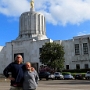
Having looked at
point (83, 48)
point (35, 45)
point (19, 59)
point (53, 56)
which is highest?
point (35, 45)

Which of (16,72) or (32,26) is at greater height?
(32,26)

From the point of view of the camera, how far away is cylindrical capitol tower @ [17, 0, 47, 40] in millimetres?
74625

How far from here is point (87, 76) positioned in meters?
43.4

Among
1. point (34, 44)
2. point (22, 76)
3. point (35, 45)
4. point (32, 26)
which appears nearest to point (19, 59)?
point (22, 76)

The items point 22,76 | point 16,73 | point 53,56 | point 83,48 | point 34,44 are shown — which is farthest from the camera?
point 34,44

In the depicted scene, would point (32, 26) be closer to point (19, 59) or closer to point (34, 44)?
point (34, 44)

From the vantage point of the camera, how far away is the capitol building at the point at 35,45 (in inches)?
2491

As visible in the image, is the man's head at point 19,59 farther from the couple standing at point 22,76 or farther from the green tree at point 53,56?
the green tree at point 53,56

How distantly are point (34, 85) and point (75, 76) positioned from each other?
39.9m

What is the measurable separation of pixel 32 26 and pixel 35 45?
27.1ft

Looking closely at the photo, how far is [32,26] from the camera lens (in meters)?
74.8

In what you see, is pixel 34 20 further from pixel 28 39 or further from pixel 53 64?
pixel 53 64

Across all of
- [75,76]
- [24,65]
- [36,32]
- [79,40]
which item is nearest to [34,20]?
[36,32]

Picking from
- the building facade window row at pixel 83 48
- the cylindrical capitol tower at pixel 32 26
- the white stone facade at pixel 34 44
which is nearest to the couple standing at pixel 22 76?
the white stone facade at pixel 34 44
